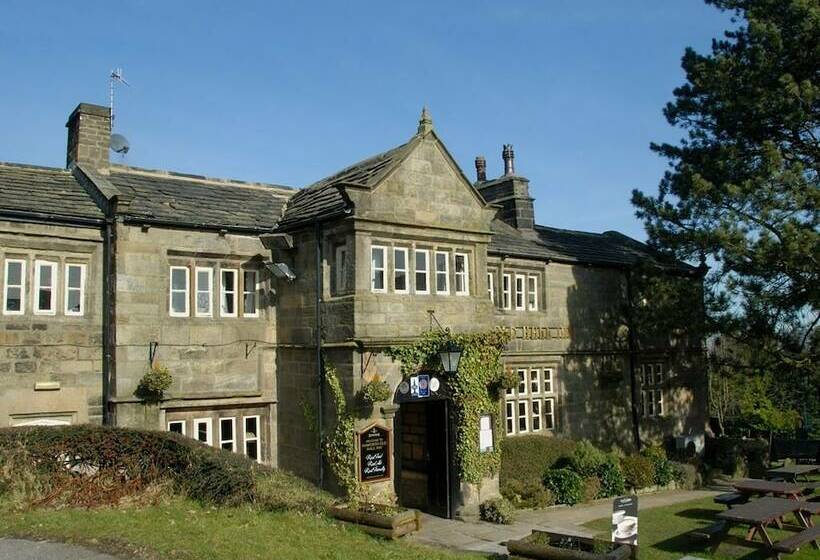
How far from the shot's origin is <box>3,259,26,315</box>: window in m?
14.6

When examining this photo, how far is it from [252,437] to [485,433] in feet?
18.0

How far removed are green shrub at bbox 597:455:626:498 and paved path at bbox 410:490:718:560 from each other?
0.53 m

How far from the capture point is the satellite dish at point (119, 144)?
62.1ft

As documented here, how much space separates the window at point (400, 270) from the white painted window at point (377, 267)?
0.29m

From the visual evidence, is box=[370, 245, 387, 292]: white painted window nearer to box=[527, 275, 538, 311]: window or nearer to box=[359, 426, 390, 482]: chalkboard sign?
box=[359, 426, 390, 482]: chalkboard sign

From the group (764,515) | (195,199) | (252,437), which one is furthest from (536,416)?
(195,199)

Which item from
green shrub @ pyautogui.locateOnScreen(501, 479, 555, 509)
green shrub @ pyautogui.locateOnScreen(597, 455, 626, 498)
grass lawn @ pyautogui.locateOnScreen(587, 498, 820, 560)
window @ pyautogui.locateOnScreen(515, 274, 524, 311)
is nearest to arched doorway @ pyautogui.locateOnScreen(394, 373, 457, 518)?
green shrub @ pyautogui.locateOnScreen(501, 479, 555, 509)

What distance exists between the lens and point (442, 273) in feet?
56.4

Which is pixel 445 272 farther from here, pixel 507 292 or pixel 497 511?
pixel 497 511

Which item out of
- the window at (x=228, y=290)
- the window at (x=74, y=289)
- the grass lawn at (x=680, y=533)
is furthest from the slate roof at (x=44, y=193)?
the grass lawn at (x=680, y=533)

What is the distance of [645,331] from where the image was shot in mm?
22438

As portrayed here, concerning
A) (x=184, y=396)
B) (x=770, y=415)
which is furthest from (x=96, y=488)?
(x=770, y=415)

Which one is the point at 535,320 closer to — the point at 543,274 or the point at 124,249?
the point at 543,274

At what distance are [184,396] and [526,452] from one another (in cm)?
899
